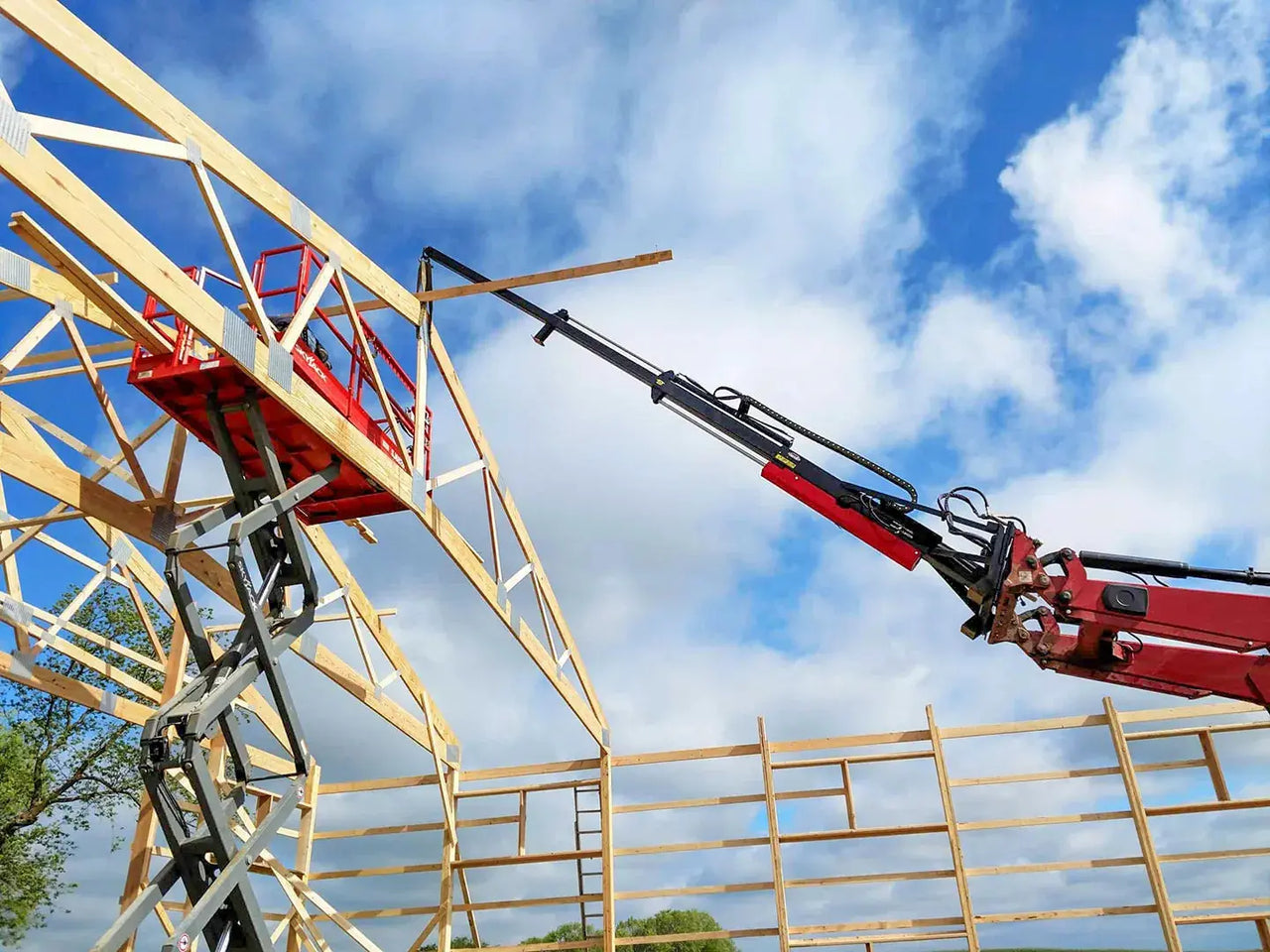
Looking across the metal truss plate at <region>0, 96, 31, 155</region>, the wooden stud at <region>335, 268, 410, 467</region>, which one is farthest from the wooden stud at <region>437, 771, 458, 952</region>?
the metal truss plate at <region>0, 96, 31, 155</region>

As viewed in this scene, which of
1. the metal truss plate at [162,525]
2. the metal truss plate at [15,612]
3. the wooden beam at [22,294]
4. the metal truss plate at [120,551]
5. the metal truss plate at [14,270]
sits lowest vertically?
the metal truss plate at [15,612]

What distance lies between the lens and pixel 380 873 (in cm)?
1297

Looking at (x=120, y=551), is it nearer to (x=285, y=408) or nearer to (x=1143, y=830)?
(x=285, y=408)

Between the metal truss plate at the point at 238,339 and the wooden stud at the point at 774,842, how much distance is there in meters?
8.37

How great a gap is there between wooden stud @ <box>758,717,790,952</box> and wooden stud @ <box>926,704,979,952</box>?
2050 mm

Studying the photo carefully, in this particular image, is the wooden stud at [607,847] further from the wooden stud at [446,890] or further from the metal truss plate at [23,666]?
the metal truss plate at [23,666]

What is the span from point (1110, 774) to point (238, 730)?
9975 millimetres

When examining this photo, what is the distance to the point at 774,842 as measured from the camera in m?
12.0

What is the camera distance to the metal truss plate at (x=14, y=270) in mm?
6938

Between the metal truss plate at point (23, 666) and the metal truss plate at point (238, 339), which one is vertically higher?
the metal truss plate at point (238, 339)

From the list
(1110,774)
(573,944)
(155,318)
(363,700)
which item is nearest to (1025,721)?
(1110,774)

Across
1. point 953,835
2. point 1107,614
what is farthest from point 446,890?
point 1107,614

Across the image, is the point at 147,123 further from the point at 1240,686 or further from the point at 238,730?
the point at 1240,686

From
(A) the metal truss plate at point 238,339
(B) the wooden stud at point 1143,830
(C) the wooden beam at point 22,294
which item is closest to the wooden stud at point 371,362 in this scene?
(A) the metal truss plate at point 238,339
